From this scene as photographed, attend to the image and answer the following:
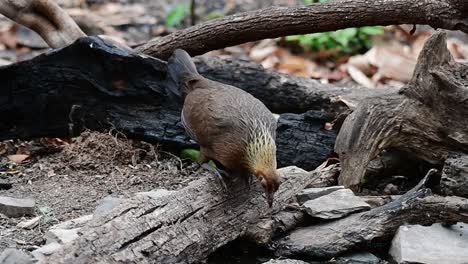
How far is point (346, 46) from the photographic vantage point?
9.62 metres

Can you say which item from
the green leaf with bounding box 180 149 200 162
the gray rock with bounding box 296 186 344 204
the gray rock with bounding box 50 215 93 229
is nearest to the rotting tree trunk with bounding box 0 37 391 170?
the green leaf with bounding box 180 149 200 162

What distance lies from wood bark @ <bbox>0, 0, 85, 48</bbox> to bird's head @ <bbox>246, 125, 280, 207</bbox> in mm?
2236

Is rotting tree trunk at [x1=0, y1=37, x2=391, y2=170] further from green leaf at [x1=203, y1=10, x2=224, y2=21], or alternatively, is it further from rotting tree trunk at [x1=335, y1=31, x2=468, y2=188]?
green leaf at [x1=203, y1=10, x2=224, y2=21]

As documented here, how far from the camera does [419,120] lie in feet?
18.7

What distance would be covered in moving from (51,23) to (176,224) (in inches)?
112

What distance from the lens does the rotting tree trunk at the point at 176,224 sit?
4113 mm

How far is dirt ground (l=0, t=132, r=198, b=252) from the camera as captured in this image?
5.59 m

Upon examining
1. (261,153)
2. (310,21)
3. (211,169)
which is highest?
(310,21)

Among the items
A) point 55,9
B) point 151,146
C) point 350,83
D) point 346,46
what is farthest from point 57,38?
point 346,46

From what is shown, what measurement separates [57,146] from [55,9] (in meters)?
1.11

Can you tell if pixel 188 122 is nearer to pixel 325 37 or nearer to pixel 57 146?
pixel 57 146

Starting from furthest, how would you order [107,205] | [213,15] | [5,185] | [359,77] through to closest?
[213,15] < [359,77] < [5,185] < [107,205]

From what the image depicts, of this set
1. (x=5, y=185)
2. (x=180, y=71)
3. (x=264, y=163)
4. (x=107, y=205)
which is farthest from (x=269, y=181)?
(x=5, y=185)

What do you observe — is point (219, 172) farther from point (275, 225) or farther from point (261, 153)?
point (275, 225)
